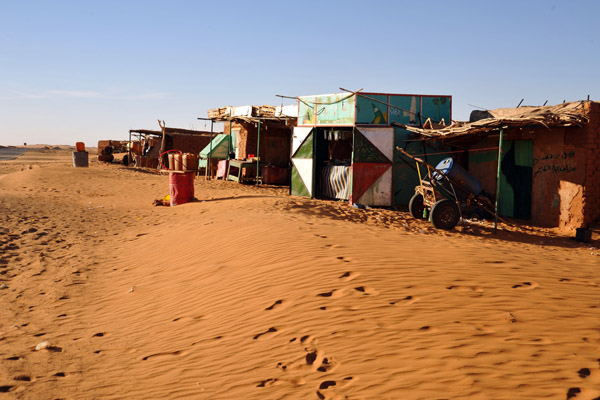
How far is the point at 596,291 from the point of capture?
557cm

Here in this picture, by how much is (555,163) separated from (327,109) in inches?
295

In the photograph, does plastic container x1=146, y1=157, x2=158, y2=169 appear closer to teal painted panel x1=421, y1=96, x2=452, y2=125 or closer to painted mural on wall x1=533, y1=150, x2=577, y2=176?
teal painted panel x1=421, y1=96, x2=452, y2=125

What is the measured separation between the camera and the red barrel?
48.3ft

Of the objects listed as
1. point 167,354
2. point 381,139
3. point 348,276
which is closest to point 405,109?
point 381,139

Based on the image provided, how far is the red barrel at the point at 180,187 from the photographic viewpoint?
48.3ft

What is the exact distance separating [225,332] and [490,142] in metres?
12.7

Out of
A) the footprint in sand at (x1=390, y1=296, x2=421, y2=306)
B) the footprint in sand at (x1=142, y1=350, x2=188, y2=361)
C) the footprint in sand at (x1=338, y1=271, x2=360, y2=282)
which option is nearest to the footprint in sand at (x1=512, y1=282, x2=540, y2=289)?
the footprint in sand at (x1=390, y1=296, x2=421, y2=306)

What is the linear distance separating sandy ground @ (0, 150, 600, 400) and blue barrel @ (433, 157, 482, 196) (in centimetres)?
289

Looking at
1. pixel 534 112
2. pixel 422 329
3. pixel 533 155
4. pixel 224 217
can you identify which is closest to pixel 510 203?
pixel 533 155

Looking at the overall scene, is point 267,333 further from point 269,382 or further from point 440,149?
point 440,149

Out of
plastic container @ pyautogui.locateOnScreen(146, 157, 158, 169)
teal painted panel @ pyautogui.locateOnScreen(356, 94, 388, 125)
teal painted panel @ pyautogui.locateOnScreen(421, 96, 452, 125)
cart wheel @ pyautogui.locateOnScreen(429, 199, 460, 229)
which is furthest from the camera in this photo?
plastic container @ pyautogui.locateOnScreen(146, 157, 158, 169)

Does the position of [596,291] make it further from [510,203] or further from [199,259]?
[510,203]

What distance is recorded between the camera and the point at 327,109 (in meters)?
17.0

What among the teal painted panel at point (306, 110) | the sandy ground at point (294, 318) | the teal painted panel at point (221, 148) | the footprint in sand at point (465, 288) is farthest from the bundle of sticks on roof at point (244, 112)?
the footprint in sand at point (465, 288)
